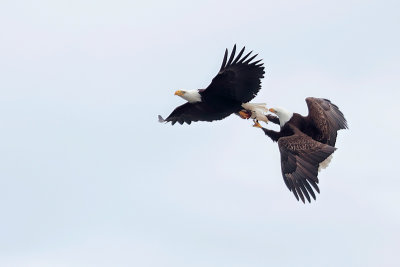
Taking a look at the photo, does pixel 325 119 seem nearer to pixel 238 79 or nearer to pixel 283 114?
pixel 283 114

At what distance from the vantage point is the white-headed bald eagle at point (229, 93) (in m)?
18.3

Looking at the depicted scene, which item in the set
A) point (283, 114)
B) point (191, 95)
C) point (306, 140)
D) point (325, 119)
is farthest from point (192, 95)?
point (325, 119)

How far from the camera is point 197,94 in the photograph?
19031 millimetres

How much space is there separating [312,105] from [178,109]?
214cm

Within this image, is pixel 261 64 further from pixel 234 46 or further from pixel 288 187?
pixel 288 187

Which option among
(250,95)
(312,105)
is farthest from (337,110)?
(250,95)

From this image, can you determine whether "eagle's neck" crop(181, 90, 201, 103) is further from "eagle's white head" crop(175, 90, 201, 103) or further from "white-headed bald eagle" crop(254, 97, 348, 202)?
"white-headed bald eagle" crop(254, 97, 348, 202)

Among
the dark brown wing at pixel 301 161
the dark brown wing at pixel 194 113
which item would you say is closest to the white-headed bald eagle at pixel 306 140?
the dark brown wing at pixel 301 161

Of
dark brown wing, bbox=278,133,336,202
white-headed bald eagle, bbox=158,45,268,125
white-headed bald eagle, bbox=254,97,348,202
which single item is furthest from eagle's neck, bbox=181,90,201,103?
dark brown wing, bbox=278,133,336,202

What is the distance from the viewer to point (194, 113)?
19.7 metres

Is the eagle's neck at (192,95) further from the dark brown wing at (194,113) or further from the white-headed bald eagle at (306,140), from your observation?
the white-headed bald eagle at (306,140)

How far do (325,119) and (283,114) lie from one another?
78 cm

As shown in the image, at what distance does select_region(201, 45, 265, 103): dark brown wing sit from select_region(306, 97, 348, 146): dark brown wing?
1.37 m

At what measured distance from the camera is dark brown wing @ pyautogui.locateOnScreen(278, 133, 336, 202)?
17500 millimetres
